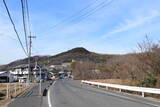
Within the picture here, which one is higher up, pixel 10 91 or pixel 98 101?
pixel 10 91

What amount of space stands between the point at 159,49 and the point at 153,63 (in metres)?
2.42

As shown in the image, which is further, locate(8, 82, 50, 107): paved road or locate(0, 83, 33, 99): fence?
locate(0, 83, 33, 99): fence

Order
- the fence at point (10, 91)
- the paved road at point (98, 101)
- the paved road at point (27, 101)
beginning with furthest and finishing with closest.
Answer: the fence at point (10, 91) → the paved road at point (27, 101) → the paved road at point (98, 101)

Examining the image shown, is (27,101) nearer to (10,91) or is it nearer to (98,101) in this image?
(98,101)

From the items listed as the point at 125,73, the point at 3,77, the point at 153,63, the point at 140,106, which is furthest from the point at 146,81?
the point at 3,77

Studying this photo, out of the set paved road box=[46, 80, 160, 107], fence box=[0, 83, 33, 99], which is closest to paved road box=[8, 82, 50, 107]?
paved road box=[46, 80, 160, 107]

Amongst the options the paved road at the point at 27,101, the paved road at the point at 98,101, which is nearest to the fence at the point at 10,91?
the paved road at the point at 27,101

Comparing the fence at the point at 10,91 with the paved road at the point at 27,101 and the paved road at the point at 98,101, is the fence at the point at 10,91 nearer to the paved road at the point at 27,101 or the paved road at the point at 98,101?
the paved road at the point at 27,101

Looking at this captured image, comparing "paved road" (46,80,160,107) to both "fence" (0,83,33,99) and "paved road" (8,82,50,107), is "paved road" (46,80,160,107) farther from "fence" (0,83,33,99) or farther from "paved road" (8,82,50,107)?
"fence" (0,83,33,99)

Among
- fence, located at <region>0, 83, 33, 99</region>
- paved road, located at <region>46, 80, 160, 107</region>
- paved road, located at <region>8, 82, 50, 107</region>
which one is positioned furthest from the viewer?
fence, located at <region>0, 83, 33, 99</region>

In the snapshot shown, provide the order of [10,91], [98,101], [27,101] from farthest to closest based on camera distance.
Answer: [10,91] < [27,101] < [98,101]

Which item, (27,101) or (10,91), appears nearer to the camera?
(27,101)

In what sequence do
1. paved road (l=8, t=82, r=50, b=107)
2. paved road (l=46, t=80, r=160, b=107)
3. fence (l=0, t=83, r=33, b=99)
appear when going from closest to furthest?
paved road (l=46, t=80, r=160, b=107) < paved road (l=8, t=82, r=50, b=107) < fence (l=0, t=83, r=33, b=99)

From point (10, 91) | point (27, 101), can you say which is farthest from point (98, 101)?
point (10, 91)
